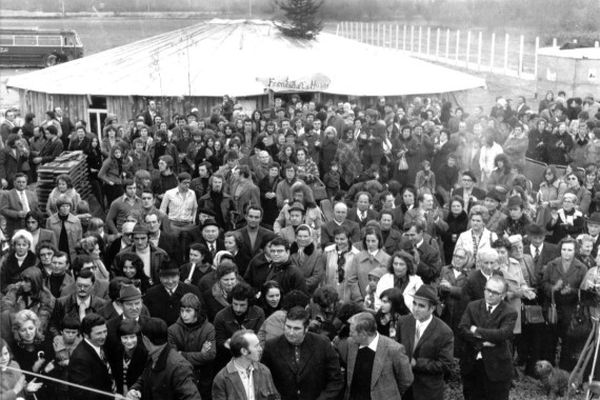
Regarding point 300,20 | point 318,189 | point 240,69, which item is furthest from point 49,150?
point 300,20

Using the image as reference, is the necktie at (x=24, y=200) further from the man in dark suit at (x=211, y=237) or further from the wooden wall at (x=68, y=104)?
the wooden wall at (x=68, y=104)

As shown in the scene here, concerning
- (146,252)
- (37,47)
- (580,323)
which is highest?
(37,47)

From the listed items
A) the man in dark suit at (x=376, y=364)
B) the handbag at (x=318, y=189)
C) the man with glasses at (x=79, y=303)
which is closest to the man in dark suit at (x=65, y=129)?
the handbag at (x=318, y=189)

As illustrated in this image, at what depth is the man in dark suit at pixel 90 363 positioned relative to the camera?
21.1ft

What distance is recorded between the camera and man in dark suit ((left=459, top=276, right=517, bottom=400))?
24.2 feet

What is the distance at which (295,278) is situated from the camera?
27.3ft

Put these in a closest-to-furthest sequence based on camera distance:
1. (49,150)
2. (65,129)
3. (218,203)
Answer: (218,203) < (49,150) < (65,129)

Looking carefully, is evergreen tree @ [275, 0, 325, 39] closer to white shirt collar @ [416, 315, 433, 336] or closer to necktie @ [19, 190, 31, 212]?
necktie @ [19, 190, 31, 212]

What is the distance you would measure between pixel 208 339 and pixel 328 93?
18.5 metres

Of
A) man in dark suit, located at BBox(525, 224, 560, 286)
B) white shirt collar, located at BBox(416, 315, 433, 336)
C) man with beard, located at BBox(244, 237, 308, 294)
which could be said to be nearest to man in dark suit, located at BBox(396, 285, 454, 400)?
A: white shirt collar, located at BBox(416, 315, 433, 336)

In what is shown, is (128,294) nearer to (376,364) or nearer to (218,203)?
(376,364)

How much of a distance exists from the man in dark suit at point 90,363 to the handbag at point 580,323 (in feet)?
15.9

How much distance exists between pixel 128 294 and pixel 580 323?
4644 mm

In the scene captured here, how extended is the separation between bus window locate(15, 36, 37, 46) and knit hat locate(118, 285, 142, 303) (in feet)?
112
